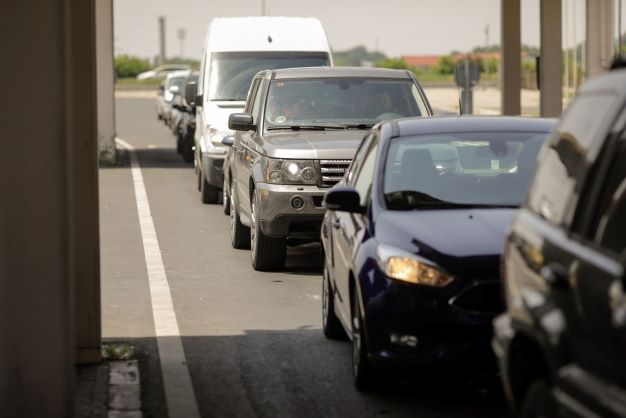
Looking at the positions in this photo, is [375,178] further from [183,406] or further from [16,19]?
[16,19]

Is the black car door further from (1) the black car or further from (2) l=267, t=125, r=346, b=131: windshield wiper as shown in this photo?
(1) the black car

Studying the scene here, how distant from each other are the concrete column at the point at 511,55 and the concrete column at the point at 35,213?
19.8 metres

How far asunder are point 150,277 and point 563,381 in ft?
29.2

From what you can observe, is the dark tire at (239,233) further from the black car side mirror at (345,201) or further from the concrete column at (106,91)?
the concrete column at (106,91)

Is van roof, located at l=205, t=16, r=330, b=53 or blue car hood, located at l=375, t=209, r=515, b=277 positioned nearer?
blue car hood, located at l=375, t=209, r=515, b=277

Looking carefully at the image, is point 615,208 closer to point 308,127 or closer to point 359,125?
point 359,125

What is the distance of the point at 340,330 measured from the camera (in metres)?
10.5

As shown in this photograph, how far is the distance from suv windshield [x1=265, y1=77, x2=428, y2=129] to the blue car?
4.58 metres

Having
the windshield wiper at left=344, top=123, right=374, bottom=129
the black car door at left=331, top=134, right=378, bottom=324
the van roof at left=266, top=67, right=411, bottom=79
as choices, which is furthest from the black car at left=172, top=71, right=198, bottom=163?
the black car door at left=331, top=134, right=378, bottom=324

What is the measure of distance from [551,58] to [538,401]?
2118 cm

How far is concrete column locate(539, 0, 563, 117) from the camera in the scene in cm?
2625

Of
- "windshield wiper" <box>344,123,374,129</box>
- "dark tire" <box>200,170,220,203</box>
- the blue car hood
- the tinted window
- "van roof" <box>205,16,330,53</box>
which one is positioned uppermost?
"van roof" <box>205,16,330,53</box>

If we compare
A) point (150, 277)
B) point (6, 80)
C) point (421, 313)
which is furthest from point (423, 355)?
point (150, 277)

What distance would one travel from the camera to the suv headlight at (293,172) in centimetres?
1405
